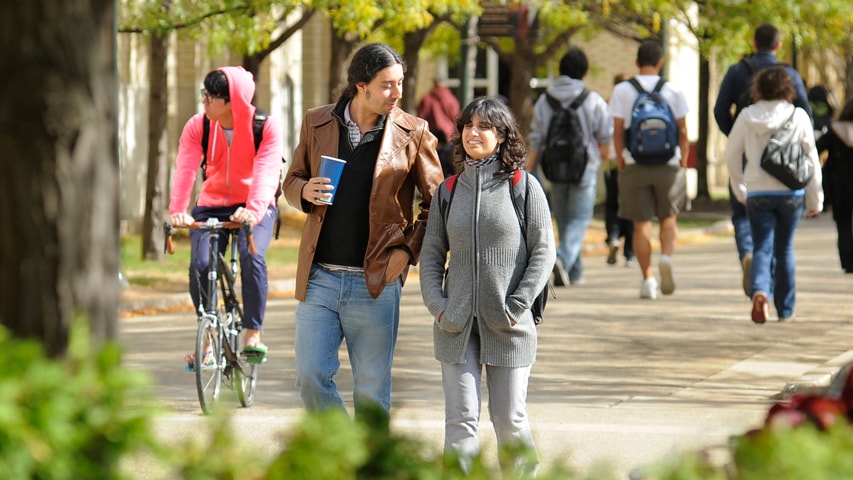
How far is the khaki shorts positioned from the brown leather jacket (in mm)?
7317

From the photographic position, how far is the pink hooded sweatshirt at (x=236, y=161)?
27.8 feet

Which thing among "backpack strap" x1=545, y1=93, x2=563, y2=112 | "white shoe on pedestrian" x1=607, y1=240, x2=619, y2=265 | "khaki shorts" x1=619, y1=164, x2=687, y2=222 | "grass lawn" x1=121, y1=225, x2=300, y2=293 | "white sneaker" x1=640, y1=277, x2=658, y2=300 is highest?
"backpack strap" x1=545, y1=93, x2=563, y2=112

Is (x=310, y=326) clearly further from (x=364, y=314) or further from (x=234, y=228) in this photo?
(x=234, y=228)

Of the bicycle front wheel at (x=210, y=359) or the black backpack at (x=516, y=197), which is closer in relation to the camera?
the black backpack at (x=516, y=197)

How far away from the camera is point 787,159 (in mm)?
11297

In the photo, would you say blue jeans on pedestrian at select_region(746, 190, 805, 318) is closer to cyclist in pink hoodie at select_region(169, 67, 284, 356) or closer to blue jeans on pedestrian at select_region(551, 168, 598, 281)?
blue jeans on pedestrian at select_region(551, 168, 598, 281)

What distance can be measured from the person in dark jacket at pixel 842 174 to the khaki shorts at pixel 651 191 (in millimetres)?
1273

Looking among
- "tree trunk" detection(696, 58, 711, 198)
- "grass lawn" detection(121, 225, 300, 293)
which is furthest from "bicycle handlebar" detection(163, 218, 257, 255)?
"tree trunk" detection(696, 58, 711, 198)

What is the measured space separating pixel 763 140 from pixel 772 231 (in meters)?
0.66

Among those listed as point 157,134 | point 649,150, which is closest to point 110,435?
point 649,150

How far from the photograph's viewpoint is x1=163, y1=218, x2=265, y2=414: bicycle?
27.4 ft

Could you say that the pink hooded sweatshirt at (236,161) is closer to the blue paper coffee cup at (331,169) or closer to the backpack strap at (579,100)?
the blue paper coffee cup at (331,169)

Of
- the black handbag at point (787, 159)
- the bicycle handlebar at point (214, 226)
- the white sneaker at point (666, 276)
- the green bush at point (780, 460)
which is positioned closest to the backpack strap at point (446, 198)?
the bicycle handlebar at point (214, 226)

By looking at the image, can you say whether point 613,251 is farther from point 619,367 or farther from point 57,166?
point 57,166
